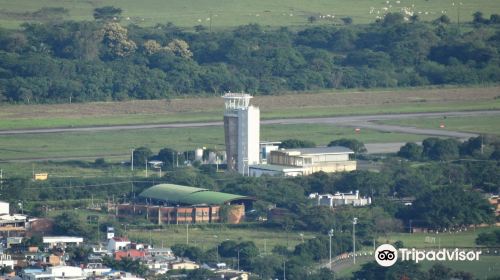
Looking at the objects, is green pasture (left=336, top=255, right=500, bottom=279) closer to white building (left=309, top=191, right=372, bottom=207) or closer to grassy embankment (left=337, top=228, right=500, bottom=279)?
grassy embankment (left=337, top=228, right=500, bottom=279)

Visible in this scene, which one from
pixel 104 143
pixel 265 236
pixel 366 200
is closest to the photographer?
pixel 265 236

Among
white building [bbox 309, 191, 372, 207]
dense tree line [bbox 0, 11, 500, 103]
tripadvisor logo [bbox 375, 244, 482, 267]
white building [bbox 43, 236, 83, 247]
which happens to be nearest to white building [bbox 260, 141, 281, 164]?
white building [bbox 309, 191, 372, 207]

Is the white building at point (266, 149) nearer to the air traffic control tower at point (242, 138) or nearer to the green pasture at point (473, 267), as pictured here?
the air traffic control tower at point (242, 138)

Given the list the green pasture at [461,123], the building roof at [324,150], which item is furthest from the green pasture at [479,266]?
the green pasture at [461,123]

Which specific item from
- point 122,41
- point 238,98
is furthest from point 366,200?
point 122,41

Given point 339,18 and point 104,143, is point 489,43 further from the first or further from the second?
point 104,143
